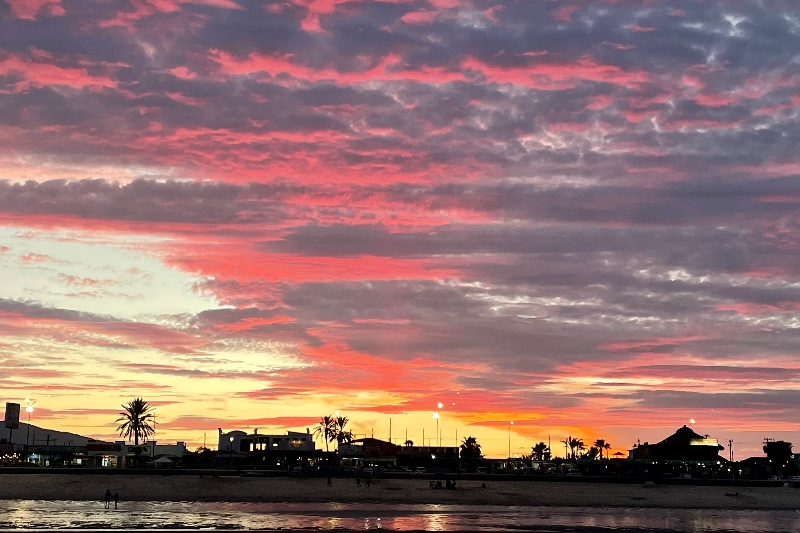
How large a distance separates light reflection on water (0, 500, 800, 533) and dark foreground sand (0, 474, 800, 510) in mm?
7242

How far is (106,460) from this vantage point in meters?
195

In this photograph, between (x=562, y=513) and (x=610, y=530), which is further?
(x=562, y=513)

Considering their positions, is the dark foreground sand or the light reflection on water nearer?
the light reflection on water

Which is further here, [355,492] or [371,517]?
[355,492]

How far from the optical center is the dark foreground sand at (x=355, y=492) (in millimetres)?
101188

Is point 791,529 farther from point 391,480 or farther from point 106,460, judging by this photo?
point 106,460

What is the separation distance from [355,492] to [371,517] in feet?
96.2

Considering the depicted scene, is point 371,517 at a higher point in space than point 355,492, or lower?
lower

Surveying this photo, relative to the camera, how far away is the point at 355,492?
10719 centimetres

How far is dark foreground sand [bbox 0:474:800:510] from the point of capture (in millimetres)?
101188

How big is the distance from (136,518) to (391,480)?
62.9 meters

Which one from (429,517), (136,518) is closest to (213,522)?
(136,518)

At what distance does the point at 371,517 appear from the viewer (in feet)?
258

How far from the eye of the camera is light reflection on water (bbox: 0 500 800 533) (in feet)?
226
